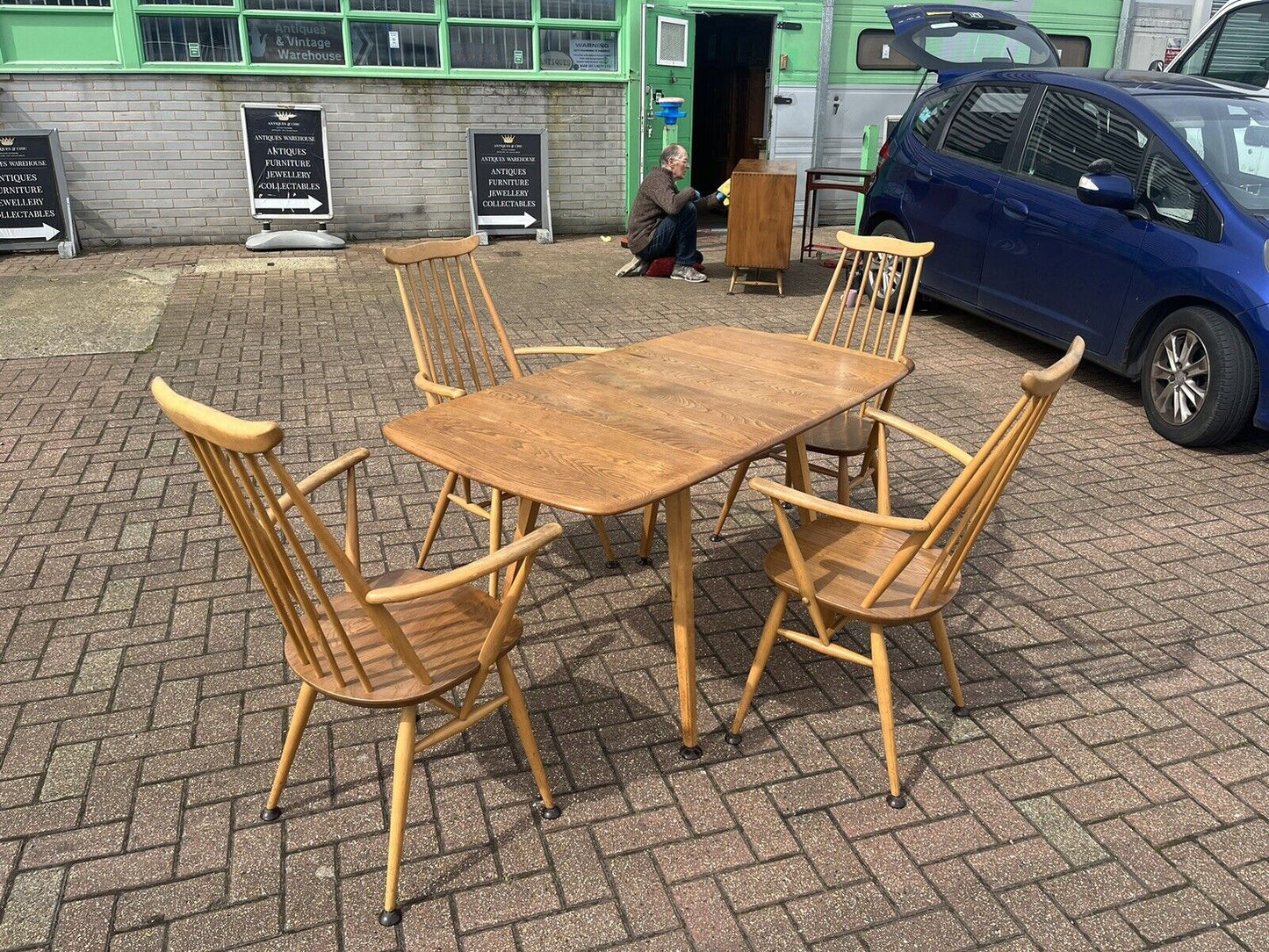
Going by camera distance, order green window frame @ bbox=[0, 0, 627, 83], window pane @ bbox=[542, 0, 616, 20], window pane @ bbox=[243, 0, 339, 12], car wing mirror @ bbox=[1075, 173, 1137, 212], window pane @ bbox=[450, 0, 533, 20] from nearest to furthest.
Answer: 1. car wing mirror @ bbox=[1075, 173, 1137, 212]
2. green window frame @ bbox=[0, 0, 627, 83]
3. window pane @ bbox=[243, 0, 339, 12]
4. window pane @ bbox=[450, 0, 533, 20]
5. window pane @ bbox=[542, 0, 616, 20]

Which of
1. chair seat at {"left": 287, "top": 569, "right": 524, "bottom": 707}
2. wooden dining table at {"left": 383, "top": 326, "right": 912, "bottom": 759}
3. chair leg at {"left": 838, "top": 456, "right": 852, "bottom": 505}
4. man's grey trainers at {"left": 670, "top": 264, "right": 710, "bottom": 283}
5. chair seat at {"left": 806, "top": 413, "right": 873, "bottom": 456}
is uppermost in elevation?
wooden dining table at {"left": 383, "top": 326, "right": 912, "bottom": 759}

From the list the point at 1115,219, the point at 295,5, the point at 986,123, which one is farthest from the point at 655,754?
the point at 295,5

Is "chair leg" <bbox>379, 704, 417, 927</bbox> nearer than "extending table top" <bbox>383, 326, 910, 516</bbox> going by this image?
Yes

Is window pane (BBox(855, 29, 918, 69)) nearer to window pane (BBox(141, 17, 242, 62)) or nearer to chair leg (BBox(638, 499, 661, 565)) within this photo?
window pane (BBox(141, 17, 242, 62))

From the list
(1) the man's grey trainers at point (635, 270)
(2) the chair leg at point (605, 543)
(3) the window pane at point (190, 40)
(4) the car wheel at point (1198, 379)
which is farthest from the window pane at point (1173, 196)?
(3) the window pane at point (190, 40)

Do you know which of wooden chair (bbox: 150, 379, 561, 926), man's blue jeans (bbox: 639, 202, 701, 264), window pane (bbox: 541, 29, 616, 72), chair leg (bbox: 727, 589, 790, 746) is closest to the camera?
wooden chair (bbox: 150, 379, 561, 926)

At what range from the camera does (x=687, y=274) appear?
9398mm

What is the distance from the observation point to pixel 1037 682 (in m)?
3.40

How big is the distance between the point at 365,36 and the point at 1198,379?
8.45m

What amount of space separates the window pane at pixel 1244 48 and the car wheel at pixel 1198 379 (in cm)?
345

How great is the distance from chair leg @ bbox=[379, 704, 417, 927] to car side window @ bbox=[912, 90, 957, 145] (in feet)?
21.2

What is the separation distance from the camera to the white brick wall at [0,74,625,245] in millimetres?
9680

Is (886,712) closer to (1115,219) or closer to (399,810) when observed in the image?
(399,810)

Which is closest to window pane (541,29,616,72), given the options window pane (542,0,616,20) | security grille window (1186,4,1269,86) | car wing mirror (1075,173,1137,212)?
window pane (542,0,616,20)
